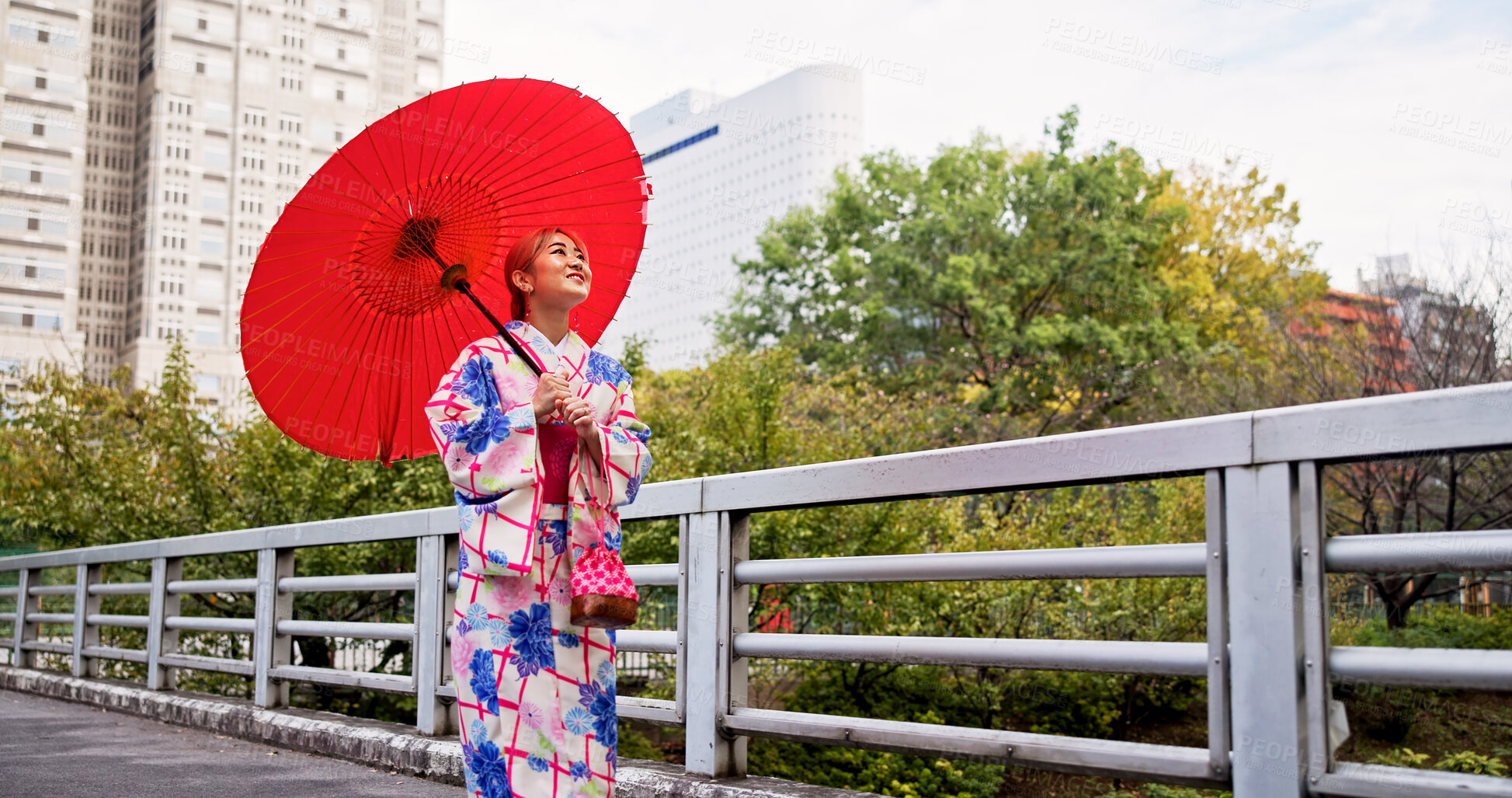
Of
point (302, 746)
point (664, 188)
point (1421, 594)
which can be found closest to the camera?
point (302, 746)

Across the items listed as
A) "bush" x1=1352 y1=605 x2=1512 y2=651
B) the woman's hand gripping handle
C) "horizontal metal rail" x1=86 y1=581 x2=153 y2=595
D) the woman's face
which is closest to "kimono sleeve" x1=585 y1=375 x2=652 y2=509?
the woman's hand gripping handle

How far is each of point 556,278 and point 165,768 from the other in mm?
3415

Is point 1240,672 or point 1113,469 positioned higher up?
point 1113,469

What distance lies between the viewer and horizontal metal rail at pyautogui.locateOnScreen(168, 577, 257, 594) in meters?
6.34

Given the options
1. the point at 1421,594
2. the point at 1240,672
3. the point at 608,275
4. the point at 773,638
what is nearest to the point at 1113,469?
the point at 1240,672

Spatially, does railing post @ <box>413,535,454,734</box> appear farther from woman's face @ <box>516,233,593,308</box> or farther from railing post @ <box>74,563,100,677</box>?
railing post @ <box>74,563,100,677</box>

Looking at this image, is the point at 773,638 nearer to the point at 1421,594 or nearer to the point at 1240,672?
the point at 1240,672

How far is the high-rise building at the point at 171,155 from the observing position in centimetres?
7038

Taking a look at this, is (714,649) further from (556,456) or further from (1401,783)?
(1401,783)

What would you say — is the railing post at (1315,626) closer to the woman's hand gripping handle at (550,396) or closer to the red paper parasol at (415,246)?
the woman's hand gripping handle at (550,396)

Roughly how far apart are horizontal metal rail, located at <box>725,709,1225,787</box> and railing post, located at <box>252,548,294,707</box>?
3376 millimetres

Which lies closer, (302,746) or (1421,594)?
(302,746)

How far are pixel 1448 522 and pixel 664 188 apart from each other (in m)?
101

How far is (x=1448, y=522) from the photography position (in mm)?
12242
